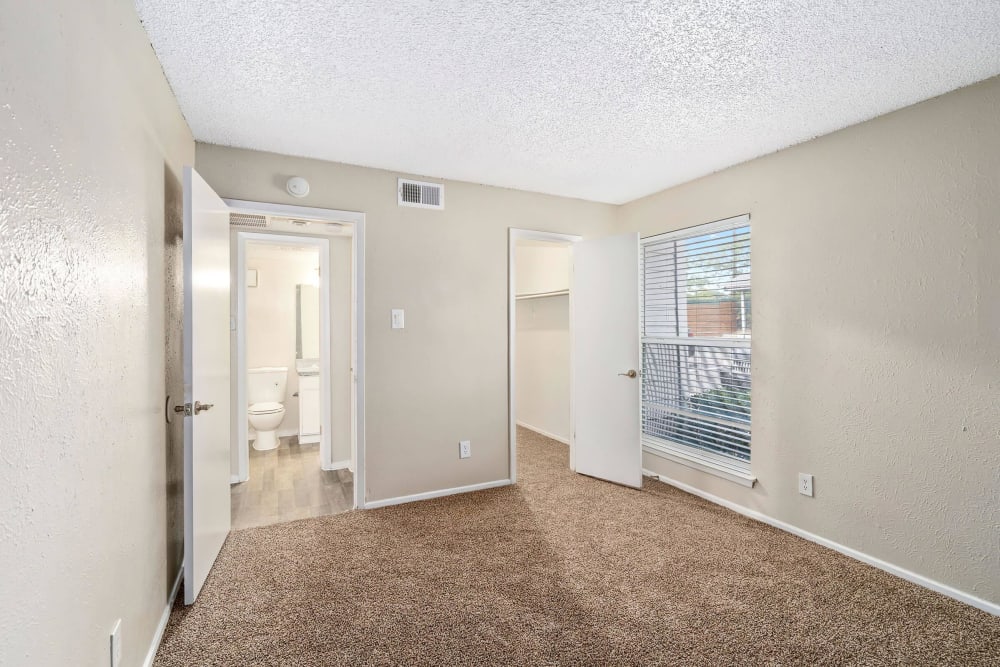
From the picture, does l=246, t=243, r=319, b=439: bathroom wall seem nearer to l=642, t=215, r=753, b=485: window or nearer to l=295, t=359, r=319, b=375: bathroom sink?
l=295, t=359, r=319, b=375: bathroom sink

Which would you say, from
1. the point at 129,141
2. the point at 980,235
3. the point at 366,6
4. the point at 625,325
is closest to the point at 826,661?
the point at 980,235

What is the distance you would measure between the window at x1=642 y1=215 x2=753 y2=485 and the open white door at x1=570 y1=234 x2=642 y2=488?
1.25 feet

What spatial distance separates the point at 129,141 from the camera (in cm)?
157

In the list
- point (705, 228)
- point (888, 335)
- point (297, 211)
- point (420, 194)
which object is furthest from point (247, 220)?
point (888, 335)

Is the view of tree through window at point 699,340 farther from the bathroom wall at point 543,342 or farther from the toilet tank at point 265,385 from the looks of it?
the toilet tank at point 265,385

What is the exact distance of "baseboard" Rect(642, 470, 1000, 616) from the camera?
6.80 feet

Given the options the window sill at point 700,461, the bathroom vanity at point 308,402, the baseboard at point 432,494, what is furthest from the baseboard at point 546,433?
the bathroom vanity at point 308,402

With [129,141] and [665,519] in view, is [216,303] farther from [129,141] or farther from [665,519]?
[665,519]

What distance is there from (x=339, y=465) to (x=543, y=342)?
2502 mm

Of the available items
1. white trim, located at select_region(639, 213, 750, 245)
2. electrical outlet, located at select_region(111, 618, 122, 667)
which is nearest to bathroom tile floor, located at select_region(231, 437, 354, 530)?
electrical outlet, located at select_region(111, 618, 122, 667)

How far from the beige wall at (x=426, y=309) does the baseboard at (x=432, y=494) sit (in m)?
0.03

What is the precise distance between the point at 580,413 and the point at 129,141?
3.26m

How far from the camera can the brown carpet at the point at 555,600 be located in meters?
1.77

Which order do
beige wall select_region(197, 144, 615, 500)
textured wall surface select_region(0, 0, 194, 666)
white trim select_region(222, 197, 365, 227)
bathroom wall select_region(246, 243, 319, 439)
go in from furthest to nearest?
bathroom wall select_region(246, 243, 319, 439) → beige wall select_region(197, 144, 615, 500) → white trim select_region(222, 197, 365, 227) → textured wall surface select_region(0, 0, 194, 666)
